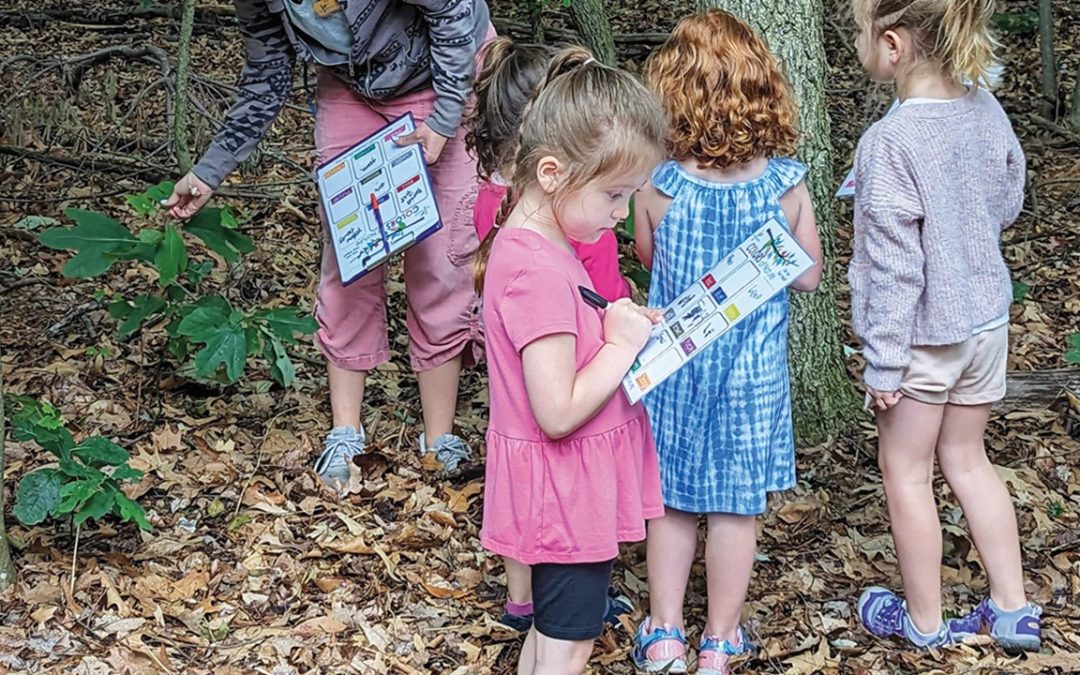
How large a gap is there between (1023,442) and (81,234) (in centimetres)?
349

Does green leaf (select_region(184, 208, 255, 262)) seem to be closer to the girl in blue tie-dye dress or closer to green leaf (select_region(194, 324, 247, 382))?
green leaf (select_region(194, 324, 247, 382))

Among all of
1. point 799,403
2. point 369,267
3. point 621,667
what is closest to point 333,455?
point 369,267

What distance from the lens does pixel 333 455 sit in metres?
4.38

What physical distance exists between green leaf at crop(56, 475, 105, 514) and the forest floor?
0.24m

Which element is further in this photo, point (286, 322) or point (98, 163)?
point (98, 163)

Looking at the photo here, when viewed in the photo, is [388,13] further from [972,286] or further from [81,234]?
[972,286]

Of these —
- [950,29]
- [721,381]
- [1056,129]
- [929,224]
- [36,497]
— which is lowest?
[1056,129]

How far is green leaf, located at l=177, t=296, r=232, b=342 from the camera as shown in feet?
14.0

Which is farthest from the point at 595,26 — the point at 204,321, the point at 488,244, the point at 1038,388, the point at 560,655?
the point at 560,655

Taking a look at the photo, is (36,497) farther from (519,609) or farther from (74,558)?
(519,609)

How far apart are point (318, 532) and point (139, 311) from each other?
3.78 feet

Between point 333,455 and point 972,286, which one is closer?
point 972,286

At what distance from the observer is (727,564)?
11.0 feet

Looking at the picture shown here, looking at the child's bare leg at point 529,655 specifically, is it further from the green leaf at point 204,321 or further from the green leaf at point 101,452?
the green leaf at point 204,321
